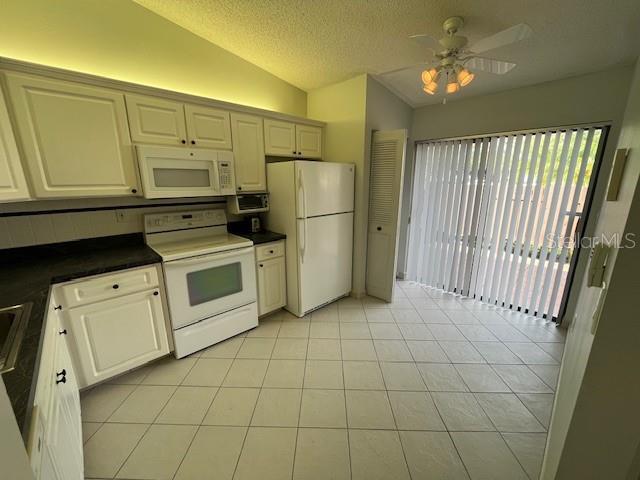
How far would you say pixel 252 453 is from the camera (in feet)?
4.66

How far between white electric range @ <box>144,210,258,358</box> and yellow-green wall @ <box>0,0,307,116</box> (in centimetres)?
123

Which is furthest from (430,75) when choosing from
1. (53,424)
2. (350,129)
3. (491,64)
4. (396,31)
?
(53,424)

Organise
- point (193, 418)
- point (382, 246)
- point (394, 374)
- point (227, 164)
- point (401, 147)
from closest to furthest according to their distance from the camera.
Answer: point (193, 418), point (394, 374), point (227, 164), point (401, 147), point (382, 246)

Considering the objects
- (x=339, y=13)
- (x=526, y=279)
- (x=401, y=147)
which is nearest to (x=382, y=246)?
(x=401, y=147)

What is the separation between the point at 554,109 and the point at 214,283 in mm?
3526

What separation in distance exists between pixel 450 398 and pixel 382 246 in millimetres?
1657

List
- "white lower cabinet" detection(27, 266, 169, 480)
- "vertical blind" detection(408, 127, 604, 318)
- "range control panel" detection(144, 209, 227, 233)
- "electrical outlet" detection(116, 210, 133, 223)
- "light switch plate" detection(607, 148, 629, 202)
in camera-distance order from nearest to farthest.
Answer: "light switch plate" detection(607, 148, 629, 202)
"white lower cabinet" detection(27, 266, 169, 480)
"electrical outlet" detection(116, 210, 133, 223)
"range control panel" detection(144, 209, 227, 233)
"vertical blind" detection(408, 127, 604, 318)

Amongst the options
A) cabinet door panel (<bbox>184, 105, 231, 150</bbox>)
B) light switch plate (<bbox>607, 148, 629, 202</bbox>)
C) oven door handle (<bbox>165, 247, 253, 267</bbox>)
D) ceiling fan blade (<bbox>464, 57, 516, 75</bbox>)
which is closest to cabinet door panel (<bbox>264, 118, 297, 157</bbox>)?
cabinet door panel (<bbox>184, 105, 231, 150</bbox>)

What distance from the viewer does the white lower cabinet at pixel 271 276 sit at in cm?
257

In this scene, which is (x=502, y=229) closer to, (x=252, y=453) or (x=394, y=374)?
(x=394, y=374)

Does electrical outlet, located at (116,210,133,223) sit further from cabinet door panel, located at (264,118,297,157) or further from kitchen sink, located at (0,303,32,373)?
cabinet door panel, located at (264,118,297,157)

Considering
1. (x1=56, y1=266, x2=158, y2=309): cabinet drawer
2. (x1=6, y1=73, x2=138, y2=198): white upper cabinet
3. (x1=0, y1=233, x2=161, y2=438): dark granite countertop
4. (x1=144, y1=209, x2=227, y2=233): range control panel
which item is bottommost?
(x1=56, y1=266, x2=158, y2=309): cabinet drawer

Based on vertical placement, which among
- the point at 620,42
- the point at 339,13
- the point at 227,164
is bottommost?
the point at 227,164

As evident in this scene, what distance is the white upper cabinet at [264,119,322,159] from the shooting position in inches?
106
